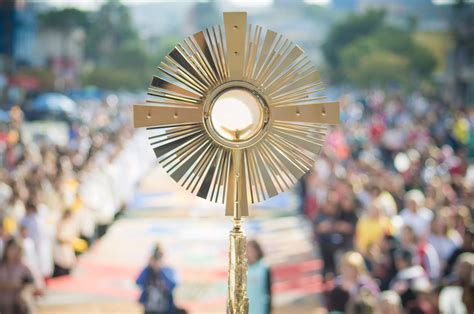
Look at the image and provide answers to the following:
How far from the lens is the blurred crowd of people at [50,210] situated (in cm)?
718

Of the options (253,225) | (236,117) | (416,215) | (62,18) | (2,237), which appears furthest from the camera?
(62,18)

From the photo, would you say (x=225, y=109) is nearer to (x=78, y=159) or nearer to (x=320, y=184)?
(x=320, y=184)

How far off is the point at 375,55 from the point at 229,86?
169ft

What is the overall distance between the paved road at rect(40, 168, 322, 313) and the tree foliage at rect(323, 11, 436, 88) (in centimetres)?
3347

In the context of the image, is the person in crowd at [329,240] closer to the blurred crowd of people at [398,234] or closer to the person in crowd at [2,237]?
the blurred crowd of people at [398,234]

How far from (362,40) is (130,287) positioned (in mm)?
46361

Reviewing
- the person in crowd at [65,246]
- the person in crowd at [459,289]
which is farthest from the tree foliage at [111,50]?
the person in crowd at [459,289]

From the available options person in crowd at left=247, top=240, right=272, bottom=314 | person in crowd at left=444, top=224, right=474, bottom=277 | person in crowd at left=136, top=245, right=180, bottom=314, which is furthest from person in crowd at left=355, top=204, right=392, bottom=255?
person in crowd at left=247, top=240, right=272, bottom=314

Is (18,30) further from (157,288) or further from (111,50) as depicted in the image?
(157,288)

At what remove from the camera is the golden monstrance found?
265cm

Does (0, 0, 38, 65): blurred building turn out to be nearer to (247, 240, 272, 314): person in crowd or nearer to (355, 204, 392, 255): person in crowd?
(355, 204, 392, 255): person in crowd

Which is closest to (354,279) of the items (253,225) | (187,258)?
(187,258)

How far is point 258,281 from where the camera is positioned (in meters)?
5.73

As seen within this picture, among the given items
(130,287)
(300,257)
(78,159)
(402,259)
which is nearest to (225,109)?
(402,259)
